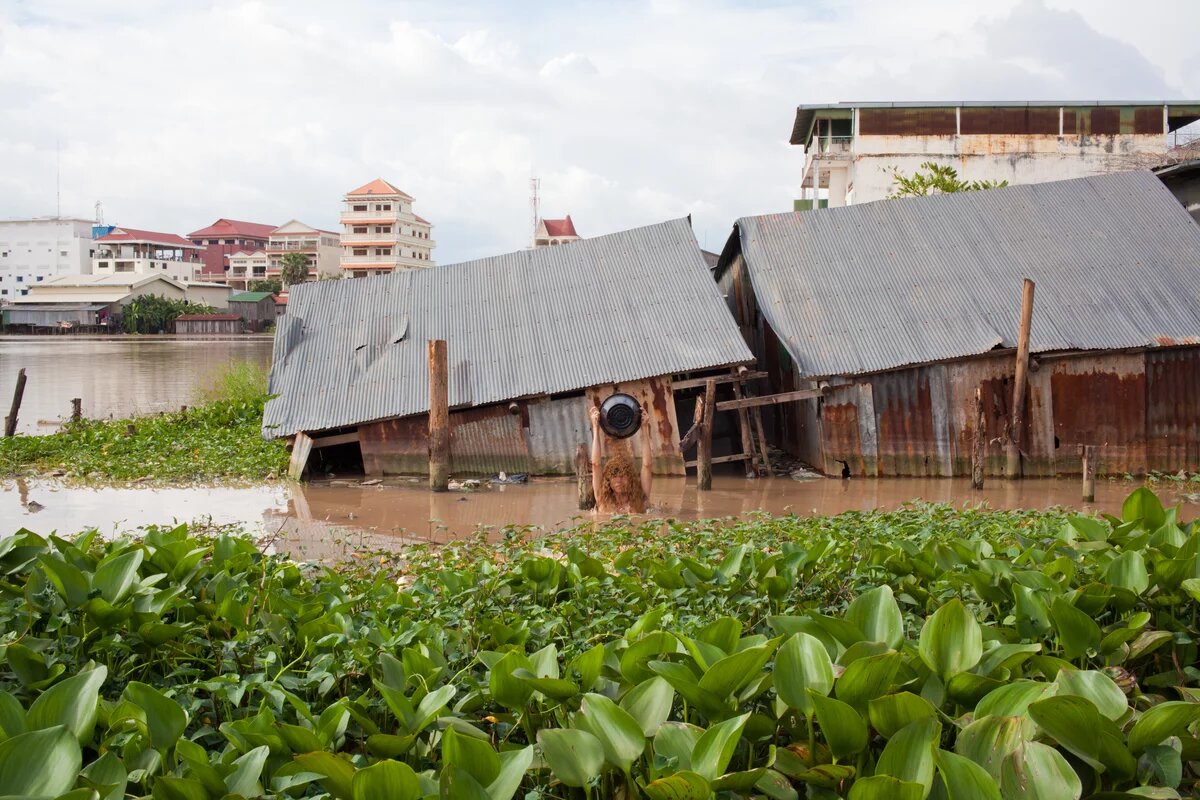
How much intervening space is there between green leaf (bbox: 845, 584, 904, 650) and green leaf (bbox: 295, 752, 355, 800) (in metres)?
2.01

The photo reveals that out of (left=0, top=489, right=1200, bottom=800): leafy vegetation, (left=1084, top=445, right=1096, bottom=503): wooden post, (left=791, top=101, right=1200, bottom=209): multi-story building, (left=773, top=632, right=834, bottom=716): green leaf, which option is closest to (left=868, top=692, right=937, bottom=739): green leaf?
(left=0, top=489, right=1200, bottom=800): leafy vegetation

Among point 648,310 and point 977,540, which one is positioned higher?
point 648,310

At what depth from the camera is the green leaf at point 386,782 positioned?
2895 mm

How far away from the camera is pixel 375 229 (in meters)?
73.3

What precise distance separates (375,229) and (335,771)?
72.9 m

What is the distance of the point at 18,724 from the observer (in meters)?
3.17

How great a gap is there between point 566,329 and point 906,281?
18.2 ft

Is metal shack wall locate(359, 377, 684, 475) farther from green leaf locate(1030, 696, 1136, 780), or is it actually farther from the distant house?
the distant house

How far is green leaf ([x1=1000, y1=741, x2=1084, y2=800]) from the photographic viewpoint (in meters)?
3.04

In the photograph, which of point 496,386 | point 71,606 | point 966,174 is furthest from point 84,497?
point 966,174

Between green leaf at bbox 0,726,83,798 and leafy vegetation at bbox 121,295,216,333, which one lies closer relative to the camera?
green leaf at bbox 0,726,83,798

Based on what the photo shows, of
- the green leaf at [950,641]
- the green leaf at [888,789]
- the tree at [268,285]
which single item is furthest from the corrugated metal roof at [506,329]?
the tree at [268,285]

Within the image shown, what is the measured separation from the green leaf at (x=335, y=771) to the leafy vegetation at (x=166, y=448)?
13.9m

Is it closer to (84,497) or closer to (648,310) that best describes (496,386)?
(648,310)
